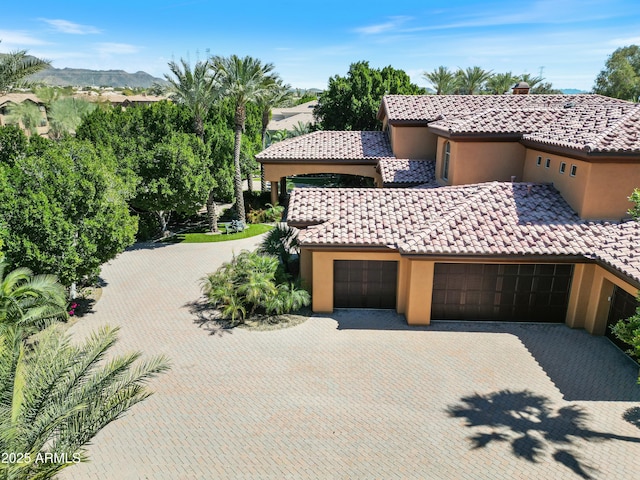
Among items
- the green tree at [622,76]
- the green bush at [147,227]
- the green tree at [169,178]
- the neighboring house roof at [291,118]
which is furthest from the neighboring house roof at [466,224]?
the green tree at [622,76]

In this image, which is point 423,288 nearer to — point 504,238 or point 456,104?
point 504,238

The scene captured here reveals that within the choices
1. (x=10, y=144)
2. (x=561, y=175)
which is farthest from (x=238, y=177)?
(x=561, y=175)

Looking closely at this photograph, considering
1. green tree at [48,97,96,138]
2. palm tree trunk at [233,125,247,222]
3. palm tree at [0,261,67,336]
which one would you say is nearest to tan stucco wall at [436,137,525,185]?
palm tree trunk at [233,125,247,222]

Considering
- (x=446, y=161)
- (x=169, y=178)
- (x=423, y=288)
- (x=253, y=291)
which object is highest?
(x=446, y=161)

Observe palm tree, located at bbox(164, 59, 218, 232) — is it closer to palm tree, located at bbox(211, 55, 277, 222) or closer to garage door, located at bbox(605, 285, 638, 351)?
palm tree, located at bbox(211, 55, 277, 222)

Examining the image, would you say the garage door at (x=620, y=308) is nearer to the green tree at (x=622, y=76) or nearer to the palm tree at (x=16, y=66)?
the palm tree at (x=16, y=66)
